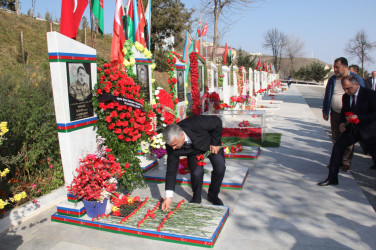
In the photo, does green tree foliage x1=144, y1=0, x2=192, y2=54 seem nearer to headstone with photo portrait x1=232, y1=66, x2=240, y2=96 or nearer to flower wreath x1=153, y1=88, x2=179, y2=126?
headstone with photo portrait x1=232, y1=66, x2=240, y2=96

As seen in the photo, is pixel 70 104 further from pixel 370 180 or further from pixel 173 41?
pixel 173 41

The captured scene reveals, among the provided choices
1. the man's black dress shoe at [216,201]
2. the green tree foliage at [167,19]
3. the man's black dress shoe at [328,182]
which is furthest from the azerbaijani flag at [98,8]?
the green tree foliage at [167,19]

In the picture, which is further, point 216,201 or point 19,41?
point 19,41

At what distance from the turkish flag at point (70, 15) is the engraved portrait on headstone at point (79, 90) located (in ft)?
2.02

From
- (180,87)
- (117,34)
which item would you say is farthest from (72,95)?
(180,87)

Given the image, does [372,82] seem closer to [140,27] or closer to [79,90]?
[140,27]

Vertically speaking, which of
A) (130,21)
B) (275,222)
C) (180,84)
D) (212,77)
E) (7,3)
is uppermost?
(7,3)

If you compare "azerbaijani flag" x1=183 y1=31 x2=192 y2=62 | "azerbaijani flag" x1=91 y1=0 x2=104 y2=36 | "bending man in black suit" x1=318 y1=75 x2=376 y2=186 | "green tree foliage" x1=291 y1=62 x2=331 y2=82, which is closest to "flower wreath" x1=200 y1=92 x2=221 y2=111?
"azerbaijani flag" x1=183 y1=31 x2=192 y2=62

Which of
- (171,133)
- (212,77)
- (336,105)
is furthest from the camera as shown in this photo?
(212,77)

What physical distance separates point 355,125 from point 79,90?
165 inches

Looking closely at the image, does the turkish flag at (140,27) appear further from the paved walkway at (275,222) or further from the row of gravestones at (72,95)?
the paved walkway at (275,222)

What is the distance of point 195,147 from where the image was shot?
398 centimetres

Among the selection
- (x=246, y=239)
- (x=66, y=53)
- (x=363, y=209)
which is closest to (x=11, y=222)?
(x=66, y=53)

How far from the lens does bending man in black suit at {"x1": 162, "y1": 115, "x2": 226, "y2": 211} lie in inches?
140
